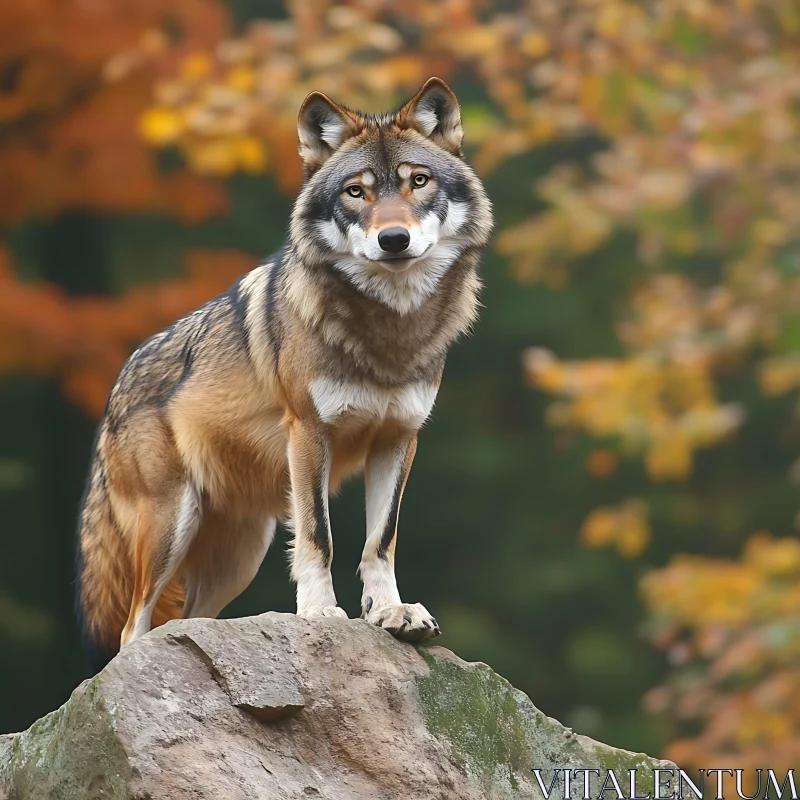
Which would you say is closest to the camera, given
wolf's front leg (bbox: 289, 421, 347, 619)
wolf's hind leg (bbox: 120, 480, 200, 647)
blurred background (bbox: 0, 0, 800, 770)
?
wolf's front leg (bbox: 289, 421, 347, 619)

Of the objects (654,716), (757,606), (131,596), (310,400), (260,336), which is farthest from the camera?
(654,716)

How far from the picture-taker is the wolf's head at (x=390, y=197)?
4453mm

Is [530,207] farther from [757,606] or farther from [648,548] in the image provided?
[757,606]

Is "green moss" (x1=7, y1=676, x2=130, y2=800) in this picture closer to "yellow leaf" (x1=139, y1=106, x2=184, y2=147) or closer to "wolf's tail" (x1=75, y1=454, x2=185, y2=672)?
"wolf's tail" (x1=75, y1=454, x2=185, y2=672)

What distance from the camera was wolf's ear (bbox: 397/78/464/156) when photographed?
15.4 ft

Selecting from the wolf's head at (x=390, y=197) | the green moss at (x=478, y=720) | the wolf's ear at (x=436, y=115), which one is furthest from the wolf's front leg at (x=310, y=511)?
the wolf's ear at (x=436, y=115)

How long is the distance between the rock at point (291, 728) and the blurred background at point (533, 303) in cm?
437

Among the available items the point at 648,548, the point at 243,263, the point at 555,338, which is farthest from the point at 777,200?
the point at 243,263

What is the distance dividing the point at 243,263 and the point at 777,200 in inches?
166

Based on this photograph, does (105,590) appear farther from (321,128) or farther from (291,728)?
(321,128)

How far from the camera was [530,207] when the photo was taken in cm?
1116

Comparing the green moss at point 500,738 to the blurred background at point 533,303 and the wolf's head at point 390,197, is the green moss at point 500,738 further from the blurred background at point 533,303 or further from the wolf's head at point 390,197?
the blurred background at point 533,303

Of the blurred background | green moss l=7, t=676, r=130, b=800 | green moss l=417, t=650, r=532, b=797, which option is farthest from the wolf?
the blurred background

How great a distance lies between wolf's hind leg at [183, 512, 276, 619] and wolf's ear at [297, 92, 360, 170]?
5.35 feet
